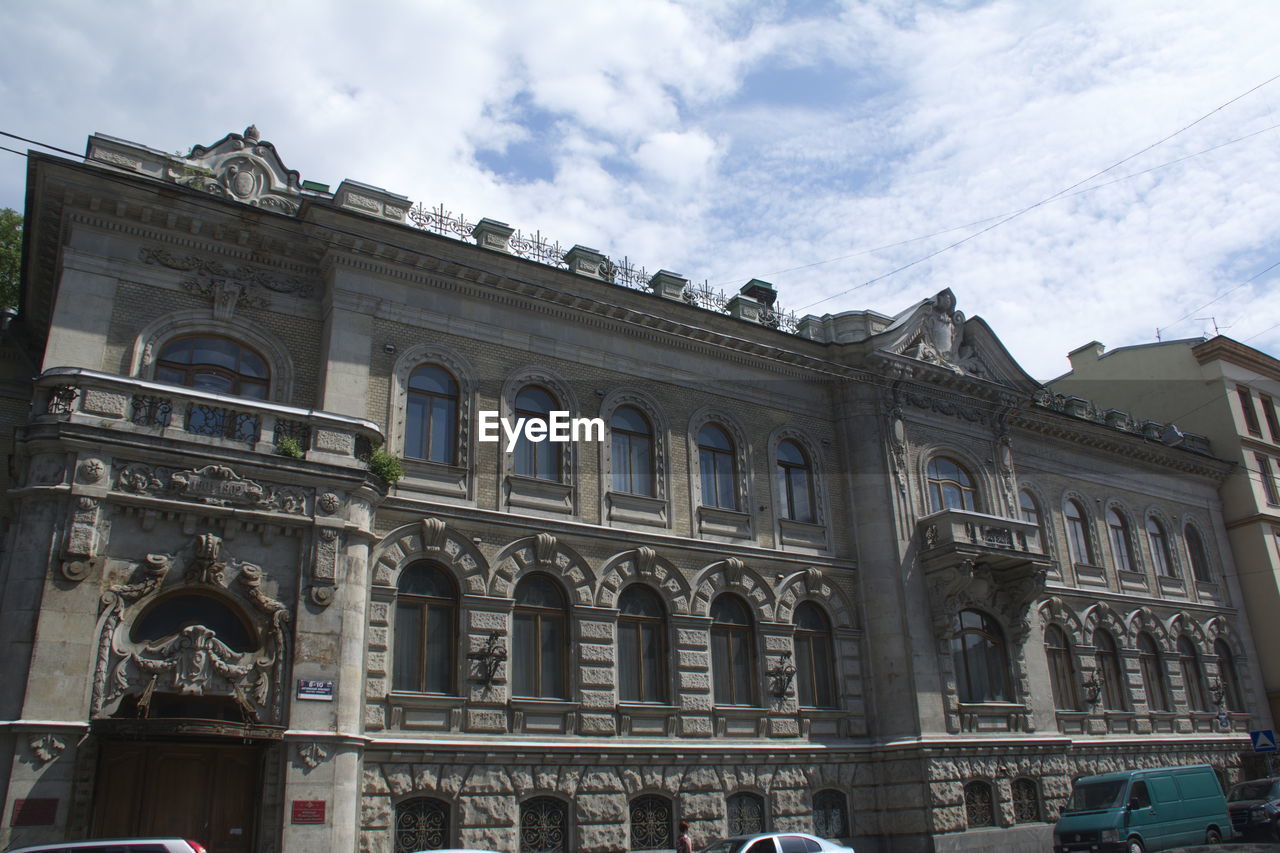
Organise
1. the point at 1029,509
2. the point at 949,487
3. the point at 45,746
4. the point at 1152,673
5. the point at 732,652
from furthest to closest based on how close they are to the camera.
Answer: the point at 1152,673 → the point at 1029,509 → the point at 949,487 → the point at 732,652 → the point at 45,746

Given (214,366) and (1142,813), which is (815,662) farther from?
(214,366)

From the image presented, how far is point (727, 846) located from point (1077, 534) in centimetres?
2067

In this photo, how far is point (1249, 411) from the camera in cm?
4006

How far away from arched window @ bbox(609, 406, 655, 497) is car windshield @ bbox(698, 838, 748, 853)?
27.4 ft

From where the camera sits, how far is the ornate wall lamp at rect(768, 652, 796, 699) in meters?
23.9

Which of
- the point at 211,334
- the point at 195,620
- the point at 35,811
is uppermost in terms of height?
the point at 211,334

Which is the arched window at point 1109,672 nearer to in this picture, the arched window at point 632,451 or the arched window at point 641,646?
the arched window at point 641,646

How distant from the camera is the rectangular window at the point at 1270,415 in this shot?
133ft

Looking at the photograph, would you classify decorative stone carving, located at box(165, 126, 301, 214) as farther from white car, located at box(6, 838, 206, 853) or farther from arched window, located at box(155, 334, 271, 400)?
white car, located at box(6, 838, 206, 853)

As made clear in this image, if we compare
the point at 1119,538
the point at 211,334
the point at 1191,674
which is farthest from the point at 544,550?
the point at 1191,674

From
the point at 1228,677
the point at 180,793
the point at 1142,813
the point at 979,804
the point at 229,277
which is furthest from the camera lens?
the point at 1228,677

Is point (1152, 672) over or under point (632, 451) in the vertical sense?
under

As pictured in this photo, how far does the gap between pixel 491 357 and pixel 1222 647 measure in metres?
28.0

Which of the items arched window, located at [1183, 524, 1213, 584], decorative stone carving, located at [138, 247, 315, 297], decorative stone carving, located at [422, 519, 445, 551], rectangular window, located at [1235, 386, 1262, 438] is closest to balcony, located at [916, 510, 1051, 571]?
arched window, located at [1183, 524, 1213, 584]
